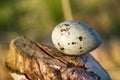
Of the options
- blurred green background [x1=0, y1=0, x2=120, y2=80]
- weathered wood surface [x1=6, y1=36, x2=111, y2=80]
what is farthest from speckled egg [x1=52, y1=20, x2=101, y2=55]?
blurred green background [x1=0, y1=0, x2=120, y2=80]

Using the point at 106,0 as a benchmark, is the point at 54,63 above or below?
below

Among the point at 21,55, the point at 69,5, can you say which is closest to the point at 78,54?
the point at 21,55

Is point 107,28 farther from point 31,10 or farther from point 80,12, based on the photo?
point 31,10

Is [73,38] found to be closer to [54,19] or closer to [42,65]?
[42,65]

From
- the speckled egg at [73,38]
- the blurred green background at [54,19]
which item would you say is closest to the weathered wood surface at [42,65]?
the speckled egg at [73,38]

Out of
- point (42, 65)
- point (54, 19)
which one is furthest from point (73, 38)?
point (54, 19)

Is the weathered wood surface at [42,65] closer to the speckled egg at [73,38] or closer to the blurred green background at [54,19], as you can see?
the speckled egg at [73,38]

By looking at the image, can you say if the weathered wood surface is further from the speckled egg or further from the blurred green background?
the blurred green background
